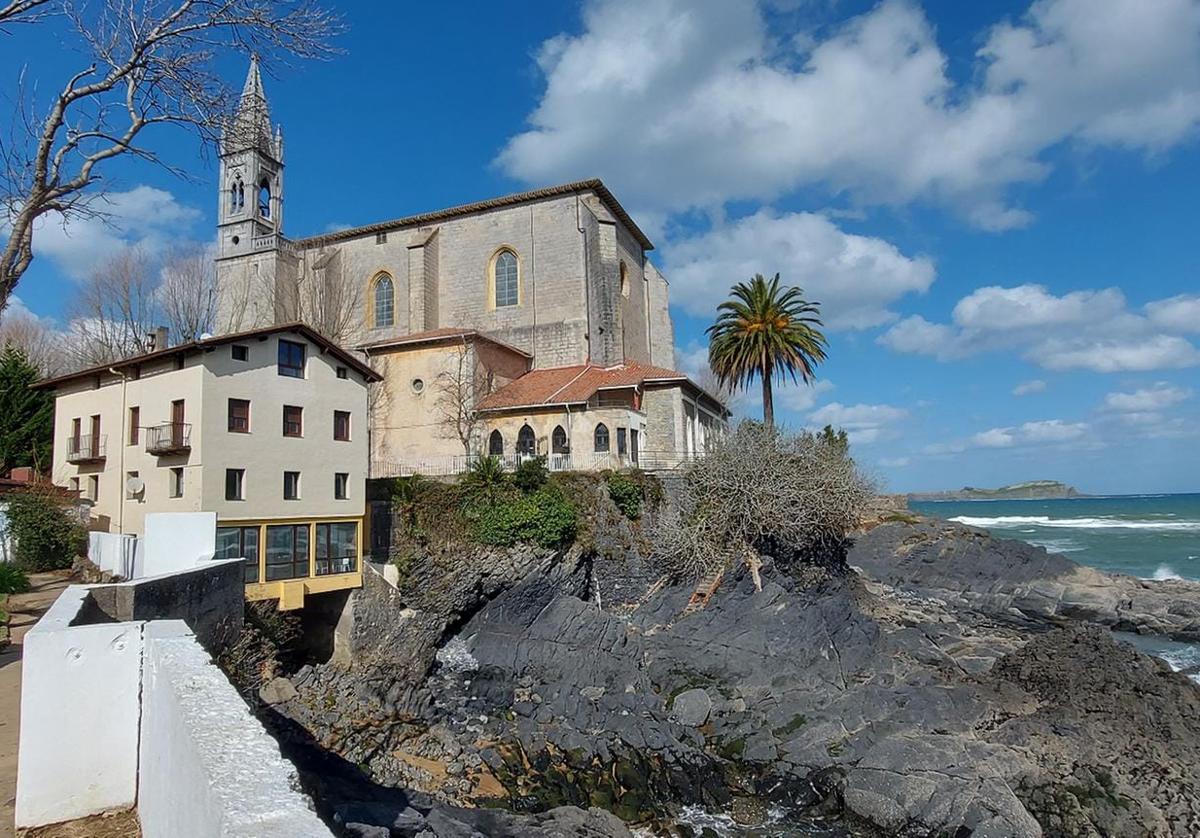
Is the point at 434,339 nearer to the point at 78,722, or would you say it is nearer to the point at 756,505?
the point at 756,505

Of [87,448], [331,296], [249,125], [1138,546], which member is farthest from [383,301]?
[1138,546]

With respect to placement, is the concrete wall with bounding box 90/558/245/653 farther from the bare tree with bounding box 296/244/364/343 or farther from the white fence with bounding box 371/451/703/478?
the bare tree with bounding box 296/244/364/343

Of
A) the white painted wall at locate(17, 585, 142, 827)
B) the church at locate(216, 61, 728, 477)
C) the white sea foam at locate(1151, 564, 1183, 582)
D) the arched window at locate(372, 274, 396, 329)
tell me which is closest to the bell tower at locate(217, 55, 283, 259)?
the church at locate(216, 61, 728, 477)

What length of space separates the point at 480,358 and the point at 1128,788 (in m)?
27.9

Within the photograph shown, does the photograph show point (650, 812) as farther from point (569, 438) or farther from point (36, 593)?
point (569, 438)

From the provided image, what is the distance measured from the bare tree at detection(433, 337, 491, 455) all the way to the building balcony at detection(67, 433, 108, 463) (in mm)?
14208

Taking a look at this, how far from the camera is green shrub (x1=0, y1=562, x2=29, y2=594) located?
15922mm

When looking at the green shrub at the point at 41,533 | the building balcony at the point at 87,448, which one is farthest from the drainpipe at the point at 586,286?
the green shrub at the point at 41,533

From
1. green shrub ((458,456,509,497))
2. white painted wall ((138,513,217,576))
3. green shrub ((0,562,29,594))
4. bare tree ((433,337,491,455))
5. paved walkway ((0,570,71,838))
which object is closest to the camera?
paved walkway ((0,570,71,838))

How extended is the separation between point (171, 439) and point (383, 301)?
25.6 meters

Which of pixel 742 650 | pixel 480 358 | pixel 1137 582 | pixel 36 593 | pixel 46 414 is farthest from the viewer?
pixel 1137 582

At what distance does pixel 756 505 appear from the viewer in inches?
1023

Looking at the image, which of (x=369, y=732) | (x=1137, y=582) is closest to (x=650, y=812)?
(x=369, y=732)

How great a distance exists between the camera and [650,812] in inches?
558
